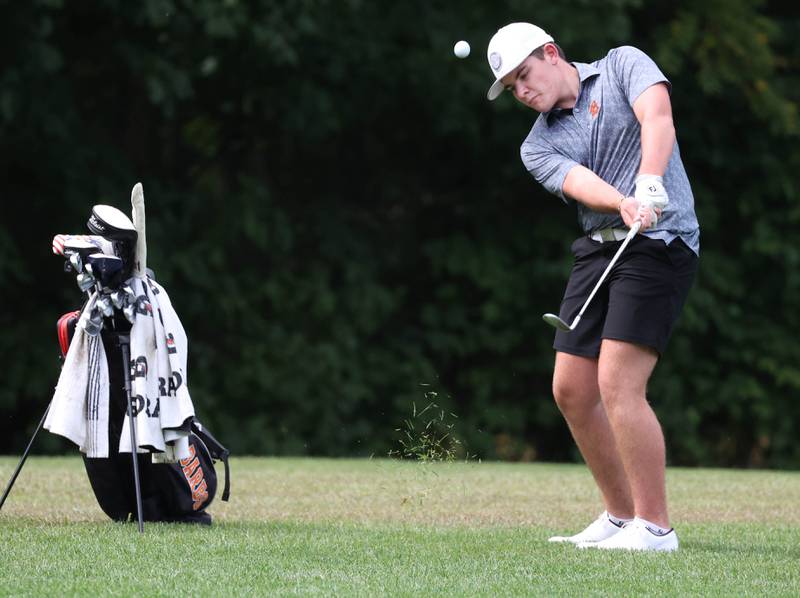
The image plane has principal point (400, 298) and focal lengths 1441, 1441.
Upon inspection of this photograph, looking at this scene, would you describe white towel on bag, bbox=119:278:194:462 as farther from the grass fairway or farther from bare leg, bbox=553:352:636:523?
bare leg, bbox=553:352:636:523

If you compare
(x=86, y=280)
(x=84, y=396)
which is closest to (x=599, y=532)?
(x=84, y=396)

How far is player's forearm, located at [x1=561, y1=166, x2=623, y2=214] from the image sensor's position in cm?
512

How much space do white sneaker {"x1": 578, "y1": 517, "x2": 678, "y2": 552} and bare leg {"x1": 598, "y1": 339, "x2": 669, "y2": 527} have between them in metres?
0.04

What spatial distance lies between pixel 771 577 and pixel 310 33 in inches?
397

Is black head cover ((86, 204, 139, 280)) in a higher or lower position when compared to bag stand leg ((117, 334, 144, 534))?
higher

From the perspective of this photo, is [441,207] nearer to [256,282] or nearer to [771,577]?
[256,282]

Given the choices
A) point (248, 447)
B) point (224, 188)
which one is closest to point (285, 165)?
point (224, 188)

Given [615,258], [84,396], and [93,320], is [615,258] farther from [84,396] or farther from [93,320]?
[84,396]

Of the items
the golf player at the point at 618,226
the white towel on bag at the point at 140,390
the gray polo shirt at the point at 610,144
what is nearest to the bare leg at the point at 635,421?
the golf player at the point at 618,226

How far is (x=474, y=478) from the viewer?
8922mm

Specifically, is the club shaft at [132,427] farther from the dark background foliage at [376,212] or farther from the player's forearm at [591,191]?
the dark background foliage at [376,212]

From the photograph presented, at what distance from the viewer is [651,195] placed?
5.03 m

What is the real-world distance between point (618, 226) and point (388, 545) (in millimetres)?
1459

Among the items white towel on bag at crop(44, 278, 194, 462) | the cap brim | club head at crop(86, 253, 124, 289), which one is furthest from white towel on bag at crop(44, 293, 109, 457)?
the cap brim
